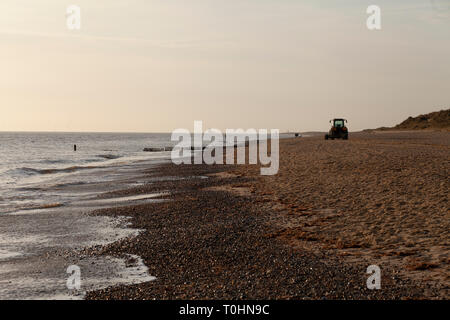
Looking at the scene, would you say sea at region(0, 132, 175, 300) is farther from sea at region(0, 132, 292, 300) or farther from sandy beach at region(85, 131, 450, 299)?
sandy beach at region(85, 131, 450, 299)

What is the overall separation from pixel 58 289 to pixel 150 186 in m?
17.5

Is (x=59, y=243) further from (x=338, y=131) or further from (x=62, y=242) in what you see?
(x=338, y=131)

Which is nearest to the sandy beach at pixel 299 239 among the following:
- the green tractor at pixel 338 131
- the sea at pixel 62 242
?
the sea at pixel 62 242

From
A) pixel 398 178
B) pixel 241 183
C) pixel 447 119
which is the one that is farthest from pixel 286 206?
pixel 447 119

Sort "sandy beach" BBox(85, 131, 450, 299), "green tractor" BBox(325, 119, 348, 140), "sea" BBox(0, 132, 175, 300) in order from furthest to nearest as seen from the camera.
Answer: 1. "green tractor" BBox(325, 119, 348, 140)
2. "sea" BBox(0, 132, 175, 300)
3. "sandy beach" BBox(85, 131, 450, 299)

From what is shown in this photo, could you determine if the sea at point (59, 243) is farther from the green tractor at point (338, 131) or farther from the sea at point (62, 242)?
the green tractor at point (338, 131)

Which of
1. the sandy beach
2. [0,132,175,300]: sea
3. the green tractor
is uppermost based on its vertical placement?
the green tractor

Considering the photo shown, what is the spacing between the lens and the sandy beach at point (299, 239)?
8.88 m

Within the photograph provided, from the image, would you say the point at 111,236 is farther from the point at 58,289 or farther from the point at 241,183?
the point at 241,183

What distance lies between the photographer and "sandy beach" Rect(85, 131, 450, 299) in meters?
8.88

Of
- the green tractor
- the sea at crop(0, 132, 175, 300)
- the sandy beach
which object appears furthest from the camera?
the green tractor

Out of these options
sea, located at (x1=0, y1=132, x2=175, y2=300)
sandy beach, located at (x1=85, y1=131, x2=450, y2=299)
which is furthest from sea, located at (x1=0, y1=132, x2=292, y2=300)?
sandy beach, located at (x1=85, y1=131, x2=450, y2=299)

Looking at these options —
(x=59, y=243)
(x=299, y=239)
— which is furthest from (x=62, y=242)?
(x=299, y=239)

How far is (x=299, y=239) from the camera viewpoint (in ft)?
42.1
